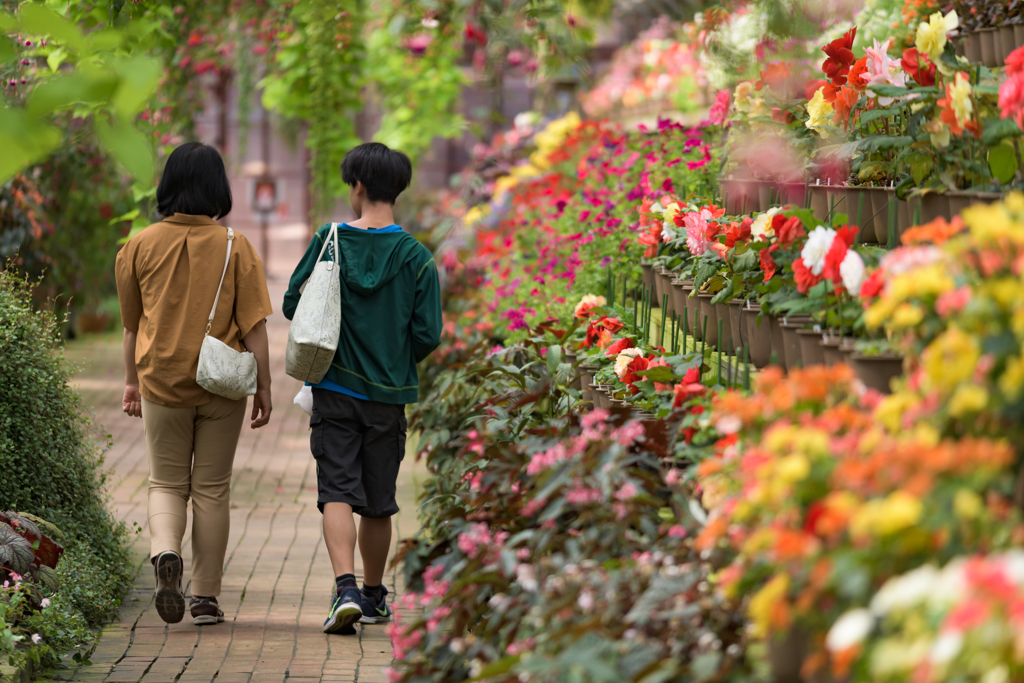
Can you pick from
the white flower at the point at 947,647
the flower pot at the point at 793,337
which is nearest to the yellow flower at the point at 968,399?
the white flower at the point at 947,647

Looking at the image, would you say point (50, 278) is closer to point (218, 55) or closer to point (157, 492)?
point (218, 55)

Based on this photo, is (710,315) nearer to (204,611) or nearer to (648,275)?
(648,275)

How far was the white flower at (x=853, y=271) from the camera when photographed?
2291 mm

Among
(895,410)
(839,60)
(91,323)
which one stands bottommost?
(91,323)

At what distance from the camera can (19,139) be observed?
5.38 feet

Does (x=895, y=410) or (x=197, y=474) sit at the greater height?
(x=895, y=410)

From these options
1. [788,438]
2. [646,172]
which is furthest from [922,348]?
[646,172]

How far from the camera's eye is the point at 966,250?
168cm

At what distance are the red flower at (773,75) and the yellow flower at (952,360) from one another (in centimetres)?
342

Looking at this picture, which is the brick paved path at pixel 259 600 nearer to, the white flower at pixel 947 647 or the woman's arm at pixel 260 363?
the woman's arm at pixel 260 363

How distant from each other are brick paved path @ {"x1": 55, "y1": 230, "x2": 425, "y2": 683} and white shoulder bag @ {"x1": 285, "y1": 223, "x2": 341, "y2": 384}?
2.80ft

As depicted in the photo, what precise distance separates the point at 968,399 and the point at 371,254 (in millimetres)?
2406

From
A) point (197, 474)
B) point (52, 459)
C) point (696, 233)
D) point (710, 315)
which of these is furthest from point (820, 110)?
point (52, 459)

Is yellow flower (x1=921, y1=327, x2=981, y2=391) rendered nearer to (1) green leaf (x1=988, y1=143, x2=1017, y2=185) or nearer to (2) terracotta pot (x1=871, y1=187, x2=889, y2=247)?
(1) green leaf (x1=988, y1=143, x2=1017, y2=185)
